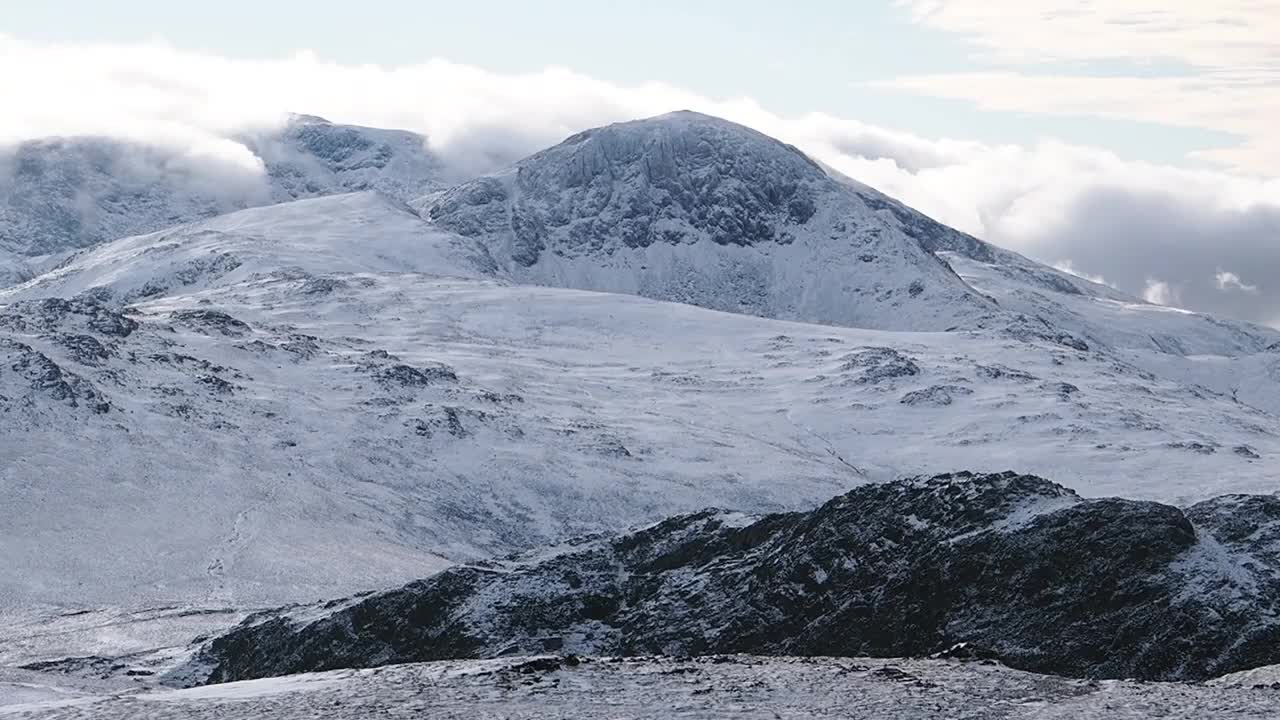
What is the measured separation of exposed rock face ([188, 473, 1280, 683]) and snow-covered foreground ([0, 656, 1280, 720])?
516 cm

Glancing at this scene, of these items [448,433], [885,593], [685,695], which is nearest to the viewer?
[685,695]

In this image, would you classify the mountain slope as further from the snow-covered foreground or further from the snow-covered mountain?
the snow-covered foreground

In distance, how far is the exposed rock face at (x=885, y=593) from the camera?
115 ft

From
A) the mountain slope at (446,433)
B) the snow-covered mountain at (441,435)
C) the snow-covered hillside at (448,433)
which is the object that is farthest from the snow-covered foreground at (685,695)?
the mountain slope at (446,433)

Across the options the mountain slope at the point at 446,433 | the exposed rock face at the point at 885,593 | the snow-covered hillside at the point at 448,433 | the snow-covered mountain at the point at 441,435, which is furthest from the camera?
the snow-covered hillside at the point at 448,433

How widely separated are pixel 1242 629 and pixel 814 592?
9993 millimetres

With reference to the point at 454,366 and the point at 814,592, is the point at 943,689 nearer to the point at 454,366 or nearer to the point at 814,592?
the point at 814,592

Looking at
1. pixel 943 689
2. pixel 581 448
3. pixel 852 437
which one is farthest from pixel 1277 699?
pixel 852 437

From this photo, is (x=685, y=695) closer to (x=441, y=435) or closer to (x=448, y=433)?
(x=441, y=435)

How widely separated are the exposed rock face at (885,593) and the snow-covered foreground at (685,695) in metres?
5.16

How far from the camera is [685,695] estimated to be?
2902 centimetres

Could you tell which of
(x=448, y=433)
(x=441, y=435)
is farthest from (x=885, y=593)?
(x=448, y=433)

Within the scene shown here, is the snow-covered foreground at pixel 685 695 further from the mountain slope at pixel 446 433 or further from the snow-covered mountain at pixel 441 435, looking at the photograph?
the mountain slope at pixel 446 433

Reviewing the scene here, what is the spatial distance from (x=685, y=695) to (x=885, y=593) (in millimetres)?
10906
